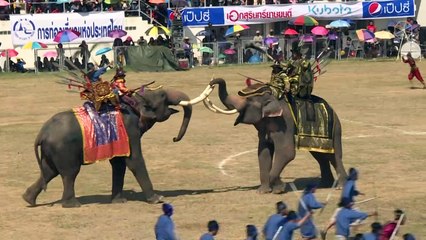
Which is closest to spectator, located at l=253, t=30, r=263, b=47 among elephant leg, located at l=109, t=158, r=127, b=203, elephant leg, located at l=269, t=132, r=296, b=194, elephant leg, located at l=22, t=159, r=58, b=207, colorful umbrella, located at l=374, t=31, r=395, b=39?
colorful umbrella, located at l=374, t=31, r=395, b=39

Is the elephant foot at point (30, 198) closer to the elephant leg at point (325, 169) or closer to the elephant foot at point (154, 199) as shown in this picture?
the elephant foot at point (154, 199)

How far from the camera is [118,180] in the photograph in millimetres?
18906

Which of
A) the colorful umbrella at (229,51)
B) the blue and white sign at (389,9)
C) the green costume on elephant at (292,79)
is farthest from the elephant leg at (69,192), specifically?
the blue and white sign at (389,9)

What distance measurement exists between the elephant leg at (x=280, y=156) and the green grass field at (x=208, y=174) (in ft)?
0.85

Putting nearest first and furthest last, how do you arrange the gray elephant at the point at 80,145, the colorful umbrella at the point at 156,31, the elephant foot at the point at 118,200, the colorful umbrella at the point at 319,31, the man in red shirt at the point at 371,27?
the gray elephant at the point at 80,145 < the elephant foot at the point at 118,200 < the colorful umbrella at the point at 156,31 < the colorful umbrella at the point at 319,31 < the man in red shirt at the point at 371,27

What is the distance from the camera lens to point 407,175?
68.2 feet

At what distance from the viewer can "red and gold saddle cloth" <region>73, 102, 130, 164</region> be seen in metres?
18.4

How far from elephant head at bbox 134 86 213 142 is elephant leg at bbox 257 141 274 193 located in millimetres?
1620

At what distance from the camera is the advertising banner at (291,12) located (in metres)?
53.3

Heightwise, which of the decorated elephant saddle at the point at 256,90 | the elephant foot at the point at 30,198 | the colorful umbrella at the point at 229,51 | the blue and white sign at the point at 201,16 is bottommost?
the elephant foot at the point at 30,198

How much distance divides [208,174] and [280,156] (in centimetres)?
273

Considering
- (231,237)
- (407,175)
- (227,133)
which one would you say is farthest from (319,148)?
(227,133)

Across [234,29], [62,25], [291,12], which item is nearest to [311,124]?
[234,29]

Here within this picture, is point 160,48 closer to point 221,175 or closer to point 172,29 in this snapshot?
point 172,29
